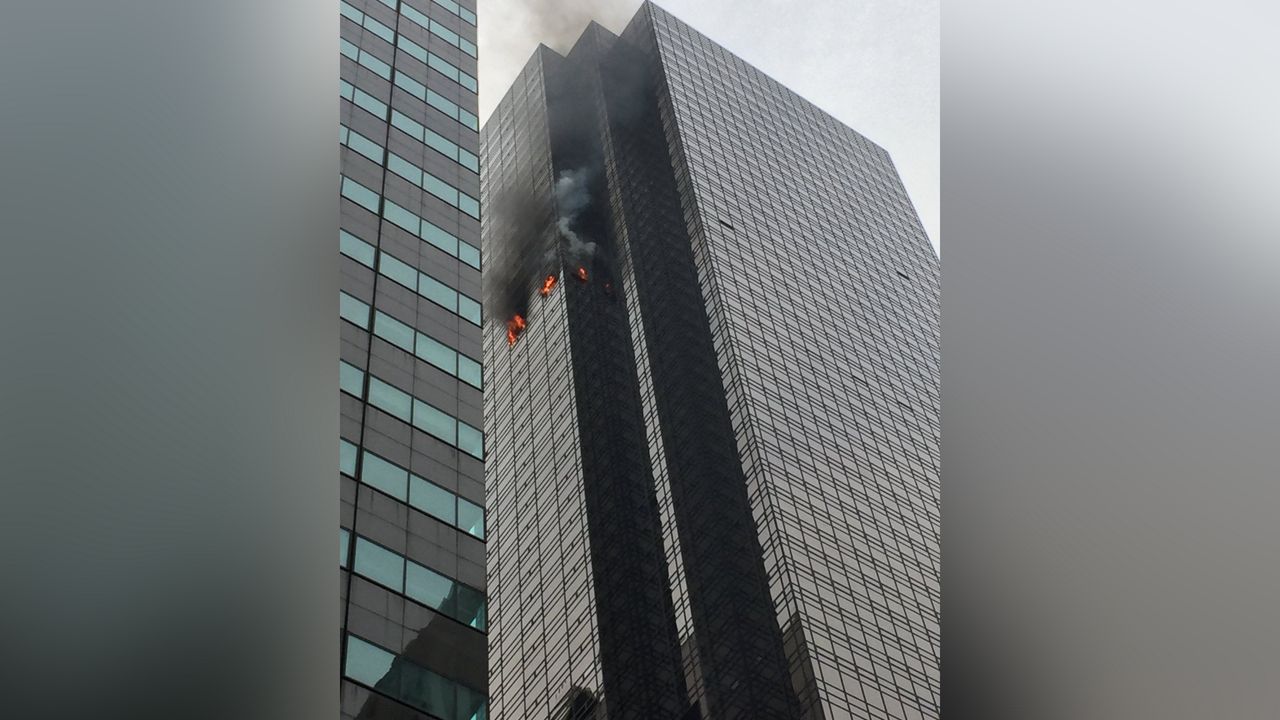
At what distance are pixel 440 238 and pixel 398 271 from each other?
124 inches

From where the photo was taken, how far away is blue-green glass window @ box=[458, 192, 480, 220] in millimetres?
43906

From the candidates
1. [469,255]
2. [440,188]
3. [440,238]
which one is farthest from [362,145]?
[469,255]

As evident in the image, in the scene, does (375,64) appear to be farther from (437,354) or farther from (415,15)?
(437,354)

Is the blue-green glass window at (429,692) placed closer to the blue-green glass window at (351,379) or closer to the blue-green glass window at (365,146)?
the blue-green glass window at (351,379)

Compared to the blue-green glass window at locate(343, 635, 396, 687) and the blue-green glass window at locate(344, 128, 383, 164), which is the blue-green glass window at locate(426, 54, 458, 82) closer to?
the blue-green glass window at locate(344, 128, 383, 164)

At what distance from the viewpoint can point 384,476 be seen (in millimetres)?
32156

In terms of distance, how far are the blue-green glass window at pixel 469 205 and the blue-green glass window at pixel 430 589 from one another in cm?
1570

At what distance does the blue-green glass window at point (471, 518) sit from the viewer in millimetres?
32812

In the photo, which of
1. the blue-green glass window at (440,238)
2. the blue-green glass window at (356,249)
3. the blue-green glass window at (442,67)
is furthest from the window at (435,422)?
the blue-green glass window at (442,67)

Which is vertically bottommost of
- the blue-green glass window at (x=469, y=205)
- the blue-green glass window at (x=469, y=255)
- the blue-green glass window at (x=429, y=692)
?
the blue-green glass window at (x=429, y=692)
